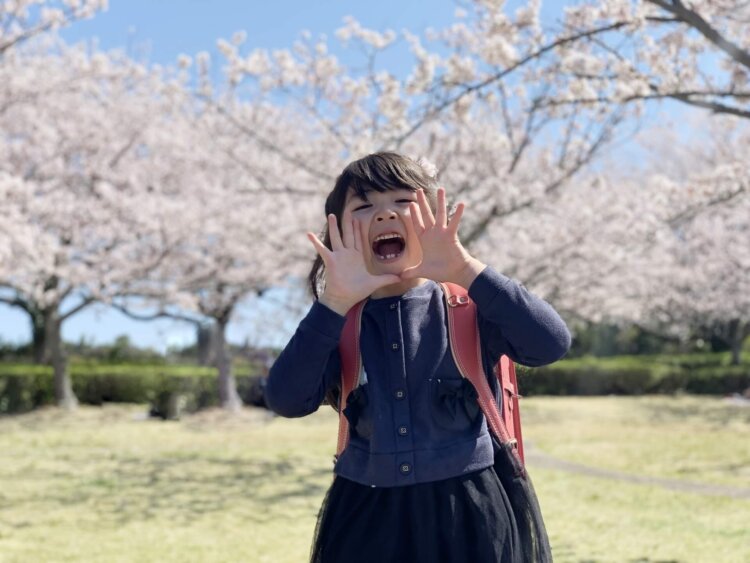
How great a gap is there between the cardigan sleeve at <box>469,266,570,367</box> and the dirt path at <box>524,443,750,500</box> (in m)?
6.48

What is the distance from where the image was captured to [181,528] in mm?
6043

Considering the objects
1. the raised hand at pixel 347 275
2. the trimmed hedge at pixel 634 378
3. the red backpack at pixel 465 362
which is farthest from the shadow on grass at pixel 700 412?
the raised hand at pixel 347 275

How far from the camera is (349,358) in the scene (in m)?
2.06

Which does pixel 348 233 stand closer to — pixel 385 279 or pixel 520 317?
pixel 385 279

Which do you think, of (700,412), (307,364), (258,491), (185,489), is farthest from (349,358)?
(700,412)

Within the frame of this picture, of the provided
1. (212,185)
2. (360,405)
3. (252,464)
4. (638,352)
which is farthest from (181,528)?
(638,352)

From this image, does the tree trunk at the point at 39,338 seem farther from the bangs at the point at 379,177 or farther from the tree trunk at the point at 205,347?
the bangs at the point at 379,177

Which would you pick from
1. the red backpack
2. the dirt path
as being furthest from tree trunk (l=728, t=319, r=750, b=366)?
the red backpack

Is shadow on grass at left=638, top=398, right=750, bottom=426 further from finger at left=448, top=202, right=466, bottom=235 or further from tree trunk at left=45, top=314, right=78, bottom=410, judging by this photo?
finger at left=448, top=202, right=466, bottom=235

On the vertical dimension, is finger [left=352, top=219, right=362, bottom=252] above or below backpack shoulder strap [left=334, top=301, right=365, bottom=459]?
above

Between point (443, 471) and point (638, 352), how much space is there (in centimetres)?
3128

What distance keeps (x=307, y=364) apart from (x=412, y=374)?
0.28 metres

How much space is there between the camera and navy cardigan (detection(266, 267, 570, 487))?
190cm

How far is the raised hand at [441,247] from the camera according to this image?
74.8 inches
